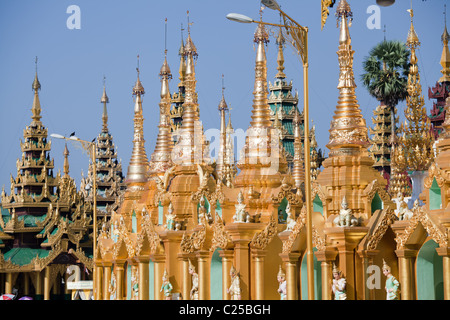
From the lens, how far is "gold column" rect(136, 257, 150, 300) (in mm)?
43469

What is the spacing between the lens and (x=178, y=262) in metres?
40.5

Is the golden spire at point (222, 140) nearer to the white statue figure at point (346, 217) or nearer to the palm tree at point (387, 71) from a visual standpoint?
the palm tree at point (387, 71)

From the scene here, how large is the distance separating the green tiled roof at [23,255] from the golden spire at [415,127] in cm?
3756

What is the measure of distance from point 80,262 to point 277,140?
40791mm

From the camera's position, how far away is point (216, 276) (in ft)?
126

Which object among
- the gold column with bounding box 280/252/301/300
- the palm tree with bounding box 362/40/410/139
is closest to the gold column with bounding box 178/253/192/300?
the gold column with bounding box 280/252/301/300

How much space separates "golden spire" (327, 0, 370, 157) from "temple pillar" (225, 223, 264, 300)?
3.93 meters

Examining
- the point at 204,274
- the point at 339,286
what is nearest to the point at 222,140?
the point at 204,274

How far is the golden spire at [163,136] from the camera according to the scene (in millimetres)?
47812

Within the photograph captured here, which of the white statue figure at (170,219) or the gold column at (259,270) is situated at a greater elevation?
the white statue figure at (170,219)

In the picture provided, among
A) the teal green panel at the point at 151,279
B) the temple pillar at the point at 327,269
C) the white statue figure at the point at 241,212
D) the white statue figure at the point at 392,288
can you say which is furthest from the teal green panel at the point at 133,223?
the white statue figure at the point at 392,288

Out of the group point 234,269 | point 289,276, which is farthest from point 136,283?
point 289,276
